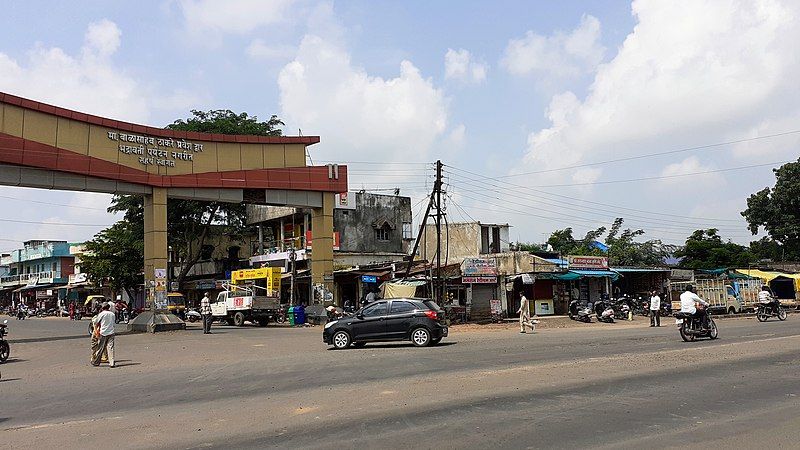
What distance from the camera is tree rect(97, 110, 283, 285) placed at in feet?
168

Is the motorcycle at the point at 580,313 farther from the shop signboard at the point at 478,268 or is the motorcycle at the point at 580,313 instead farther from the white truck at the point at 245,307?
the white truck at the point at 245,307

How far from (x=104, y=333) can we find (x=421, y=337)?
9053mm

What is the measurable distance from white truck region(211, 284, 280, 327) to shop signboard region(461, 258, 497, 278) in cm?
1068

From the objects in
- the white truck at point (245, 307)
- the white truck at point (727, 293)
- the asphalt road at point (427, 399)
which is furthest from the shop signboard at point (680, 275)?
the asphalt road at point (427, 399)

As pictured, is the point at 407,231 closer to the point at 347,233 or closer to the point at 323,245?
the point at 347,233

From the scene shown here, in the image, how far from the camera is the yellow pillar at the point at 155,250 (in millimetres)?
33594

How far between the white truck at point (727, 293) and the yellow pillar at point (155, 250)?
91.5 ft

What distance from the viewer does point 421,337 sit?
833 inches

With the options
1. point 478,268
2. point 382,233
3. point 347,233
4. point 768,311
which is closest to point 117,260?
point 347,233

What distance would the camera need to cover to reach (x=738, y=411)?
909 cm

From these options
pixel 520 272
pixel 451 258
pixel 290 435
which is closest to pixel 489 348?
pixel 290 435

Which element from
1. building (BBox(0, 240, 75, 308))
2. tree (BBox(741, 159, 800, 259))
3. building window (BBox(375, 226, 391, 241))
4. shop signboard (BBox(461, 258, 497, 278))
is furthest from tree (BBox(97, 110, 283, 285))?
tree (BBox(741, 159, 800, 259))

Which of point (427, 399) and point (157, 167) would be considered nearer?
point (427, 399)

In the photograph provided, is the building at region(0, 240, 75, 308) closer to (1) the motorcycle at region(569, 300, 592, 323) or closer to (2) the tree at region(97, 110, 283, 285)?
(2) the tree at region(97, 110, 283, 285)
